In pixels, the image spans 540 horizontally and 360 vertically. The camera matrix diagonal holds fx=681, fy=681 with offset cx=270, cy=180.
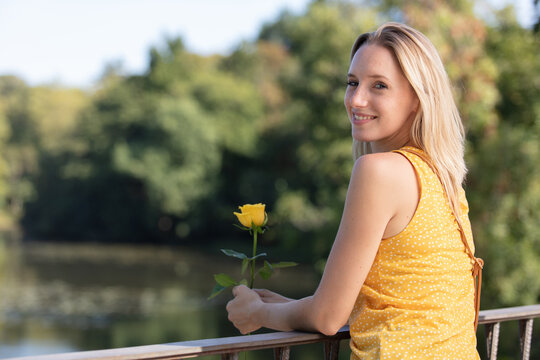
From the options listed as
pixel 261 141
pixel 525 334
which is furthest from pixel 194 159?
pixel 525 334

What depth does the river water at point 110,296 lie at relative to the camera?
1535 cm

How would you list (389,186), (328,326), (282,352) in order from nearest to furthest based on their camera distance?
(389,186), (328,326), (282,352)

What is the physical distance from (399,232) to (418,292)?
0.42 ft

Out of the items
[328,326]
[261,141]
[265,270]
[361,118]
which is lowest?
[328,326]

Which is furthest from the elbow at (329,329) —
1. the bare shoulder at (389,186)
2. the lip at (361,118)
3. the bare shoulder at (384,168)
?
the lip at (361,118)

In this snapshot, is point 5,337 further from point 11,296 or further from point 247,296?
point 247,296

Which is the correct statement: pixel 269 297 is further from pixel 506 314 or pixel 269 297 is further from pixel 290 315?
pixel 506 314

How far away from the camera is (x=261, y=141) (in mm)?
31625

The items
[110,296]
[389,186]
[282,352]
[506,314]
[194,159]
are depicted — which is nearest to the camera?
[389,186]

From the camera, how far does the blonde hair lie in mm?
1470

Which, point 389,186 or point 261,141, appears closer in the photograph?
point 389,186

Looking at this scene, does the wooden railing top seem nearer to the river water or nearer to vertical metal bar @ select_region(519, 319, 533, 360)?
vertical metal bar @ select_region(519, 319, 533, 360)

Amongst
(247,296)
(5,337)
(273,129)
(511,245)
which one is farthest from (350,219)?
(273,129)

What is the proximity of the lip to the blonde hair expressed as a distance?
0.32ft
